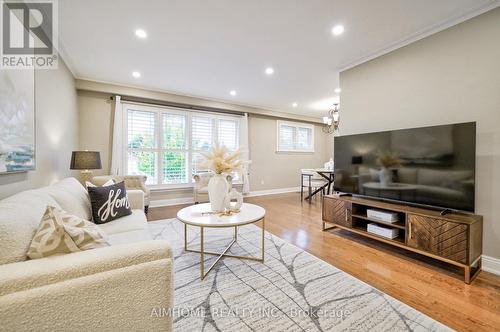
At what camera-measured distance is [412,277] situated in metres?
1.90

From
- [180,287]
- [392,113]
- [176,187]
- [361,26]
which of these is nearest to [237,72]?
[361,26]

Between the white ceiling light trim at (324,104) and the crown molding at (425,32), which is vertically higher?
the white ceiling light trim at (324,104)

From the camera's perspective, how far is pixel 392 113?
2.74 metres

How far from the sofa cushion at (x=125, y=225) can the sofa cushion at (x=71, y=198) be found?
21 centimetres

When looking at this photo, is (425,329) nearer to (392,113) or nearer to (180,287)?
(180,287)

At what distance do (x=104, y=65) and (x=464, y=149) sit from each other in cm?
472

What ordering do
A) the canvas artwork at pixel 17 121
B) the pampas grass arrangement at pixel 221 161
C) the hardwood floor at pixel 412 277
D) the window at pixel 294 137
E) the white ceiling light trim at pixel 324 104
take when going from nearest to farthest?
the hardwood floor at pixel 412 277 → the canvas artwork at pixel 17 121 → the pampas grass arrangement at pixel 221 161 → the white ceiling light trim at pixel 324 104 → the window at pixel 294 137

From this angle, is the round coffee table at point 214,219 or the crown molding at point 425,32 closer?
the round coffee table at point 214,219

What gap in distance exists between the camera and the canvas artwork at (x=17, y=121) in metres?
1.58

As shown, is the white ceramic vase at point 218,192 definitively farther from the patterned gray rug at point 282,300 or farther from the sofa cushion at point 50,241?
the sofa cushion at point 50,241

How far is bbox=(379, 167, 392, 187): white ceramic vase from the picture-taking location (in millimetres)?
2531

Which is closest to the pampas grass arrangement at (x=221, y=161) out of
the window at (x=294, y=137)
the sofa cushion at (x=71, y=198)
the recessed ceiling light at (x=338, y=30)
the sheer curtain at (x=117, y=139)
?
the sofa cushion at (x=71, y=198)

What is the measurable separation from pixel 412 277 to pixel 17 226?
2771 millimetres

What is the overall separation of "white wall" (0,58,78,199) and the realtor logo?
0.21 meters
